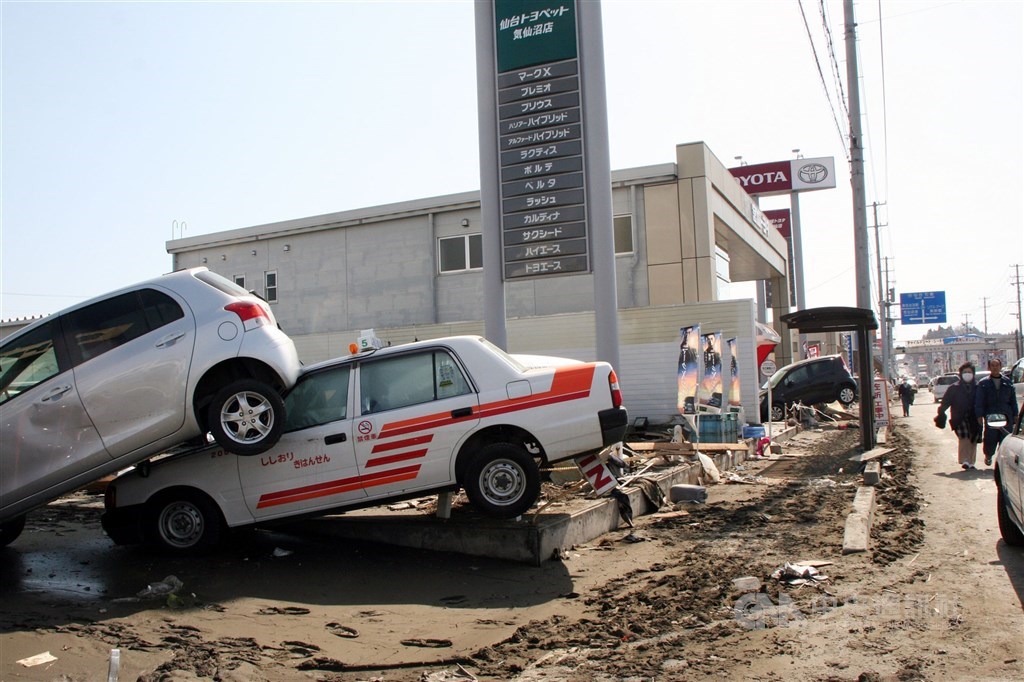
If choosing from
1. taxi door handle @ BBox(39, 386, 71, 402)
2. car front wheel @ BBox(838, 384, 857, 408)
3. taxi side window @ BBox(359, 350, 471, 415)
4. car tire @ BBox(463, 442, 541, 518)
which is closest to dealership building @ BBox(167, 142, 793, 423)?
car front wheel @ BBox(838, 384, 857, 408)

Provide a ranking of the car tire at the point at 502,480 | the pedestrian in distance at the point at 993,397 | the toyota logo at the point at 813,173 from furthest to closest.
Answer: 1. the toyota logo at the point at 813,173
2. the pedestrian in distance at the point at 993,397
3. the car tire at the point at 502,480

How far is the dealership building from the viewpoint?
22500 mm

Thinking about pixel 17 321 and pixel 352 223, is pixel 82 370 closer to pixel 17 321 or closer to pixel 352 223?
pixel 352 223

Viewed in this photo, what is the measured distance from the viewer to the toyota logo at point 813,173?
46.3 metres

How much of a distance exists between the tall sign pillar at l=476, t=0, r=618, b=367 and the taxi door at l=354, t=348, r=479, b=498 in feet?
18.0

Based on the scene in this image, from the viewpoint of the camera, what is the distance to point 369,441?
7281mm

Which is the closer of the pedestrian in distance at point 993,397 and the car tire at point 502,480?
the car tire at point 502,480

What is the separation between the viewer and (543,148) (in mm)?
13117

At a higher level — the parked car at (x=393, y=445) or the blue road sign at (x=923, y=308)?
the blue road sign at (x=923, y=308)

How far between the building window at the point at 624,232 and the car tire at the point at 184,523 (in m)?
17.5

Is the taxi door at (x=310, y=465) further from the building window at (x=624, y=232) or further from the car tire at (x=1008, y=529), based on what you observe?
the building window at (x=624, y=232)

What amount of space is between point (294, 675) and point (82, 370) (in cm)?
356

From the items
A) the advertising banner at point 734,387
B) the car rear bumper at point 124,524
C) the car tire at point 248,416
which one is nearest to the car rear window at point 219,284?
the car tire at point 248,416

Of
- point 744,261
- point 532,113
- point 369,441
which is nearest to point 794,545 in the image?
point 369,441
